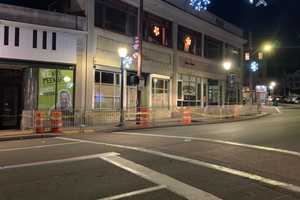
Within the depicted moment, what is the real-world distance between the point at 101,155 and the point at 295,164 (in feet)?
17.8

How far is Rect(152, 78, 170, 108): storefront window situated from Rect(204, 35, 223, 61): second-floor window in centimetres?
864

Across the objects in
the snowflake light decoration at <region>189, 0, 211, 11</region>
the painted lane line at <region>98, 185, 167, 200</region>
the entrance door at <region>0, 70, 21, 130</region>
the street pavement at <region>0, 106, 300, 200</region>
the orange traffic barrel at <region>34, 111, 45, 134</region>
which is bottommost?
the painted lane line at <region>98, 185, 167, 200</region>

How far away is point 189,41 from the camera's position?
3831cm

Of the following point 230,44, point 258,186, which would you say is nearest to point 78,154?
point 258,186

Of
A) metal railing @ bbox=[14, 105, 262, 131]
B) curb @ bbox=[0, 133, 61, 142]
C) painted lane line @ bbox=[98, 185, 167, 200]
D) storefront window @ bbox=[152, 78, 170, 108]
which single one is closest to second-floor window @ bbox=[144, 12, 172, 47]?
storefront window @ bbox=[152, 78, 170, 108]

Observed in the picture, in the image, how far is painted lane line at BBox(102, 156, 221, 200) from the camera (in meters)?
7.79

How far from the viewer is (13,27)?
22750 millimetres

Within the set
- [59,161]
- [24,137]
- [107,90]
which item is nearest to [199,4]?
[107,90]

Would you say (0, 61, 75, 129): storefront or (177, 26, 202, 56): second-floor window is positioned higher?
(177, 26, 202, 56): second-floor window

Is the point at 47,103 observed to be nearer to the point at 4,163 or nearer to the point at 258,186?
the point at 4,163

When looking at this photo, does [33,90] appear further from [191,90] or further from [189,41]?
[189,41]

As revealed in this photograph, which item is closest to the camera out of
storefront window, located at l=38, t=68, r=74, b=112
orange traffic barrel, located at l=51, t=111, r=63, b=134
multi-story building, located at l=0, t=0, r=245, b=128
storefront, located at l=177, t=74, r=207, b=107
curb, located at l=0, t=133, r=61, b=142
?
curb, located at l=0, t=133, r=61, b=142

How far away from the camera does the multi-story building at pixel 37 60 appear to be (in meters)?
22.8

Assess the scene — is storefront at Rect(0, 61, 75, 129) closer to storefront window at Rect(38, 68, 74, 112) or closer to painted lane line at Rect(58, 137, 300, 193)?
storefront window at Rect(38, 68, 74, 112)
